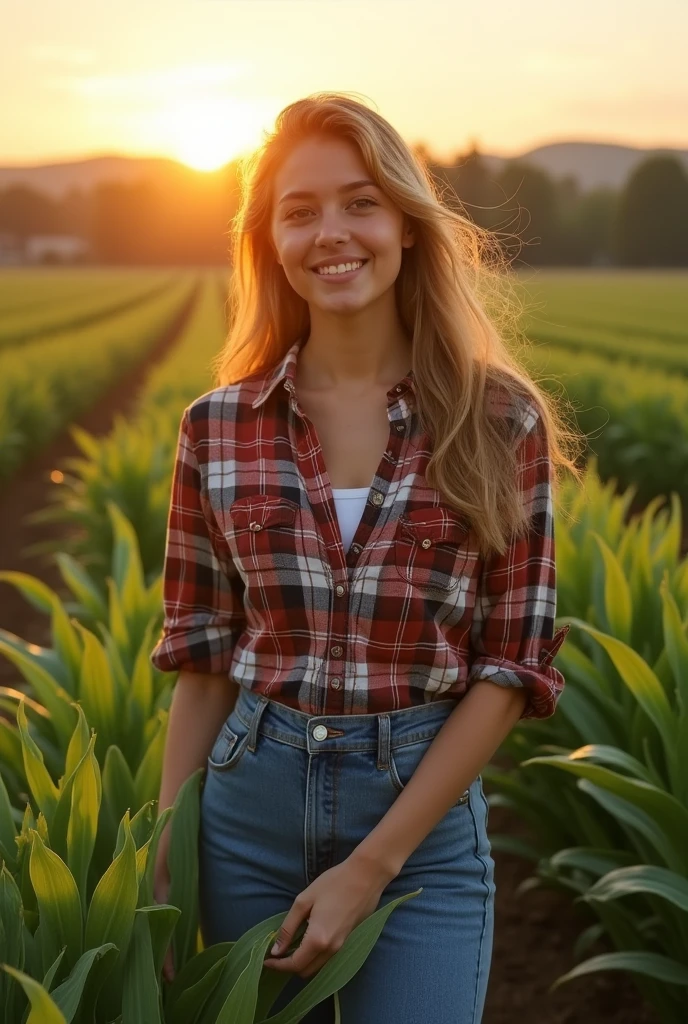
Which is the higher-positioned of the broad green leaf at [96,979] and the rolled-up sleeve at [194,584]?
the rolled-up sleeve at [194,584]

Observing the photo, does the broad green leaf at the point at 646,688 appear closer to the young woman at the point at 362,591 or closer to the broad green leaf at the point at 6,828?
the young woman at the point at 362,591

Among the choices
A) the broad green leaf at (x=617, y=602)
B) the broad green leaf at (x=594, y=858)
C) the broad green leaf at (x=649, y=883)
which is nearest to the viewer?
the broad green leaf at (x=649, y=883)

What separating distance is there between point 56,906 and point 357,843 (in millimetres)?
414

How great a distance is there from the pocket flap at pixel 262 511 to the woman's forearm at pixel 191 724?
30 cm

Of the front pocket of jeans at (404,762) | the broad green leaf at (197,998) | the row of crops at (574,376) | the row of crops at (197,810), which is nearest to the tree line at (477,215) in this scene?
the row of crops at (574,376)

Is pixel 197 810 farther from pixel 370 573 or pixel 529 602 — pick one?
pixel 529 602

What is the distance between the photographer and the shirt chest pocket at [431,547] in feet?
4.94

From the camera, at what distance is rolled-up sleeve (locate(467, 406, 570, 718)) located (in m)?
1.53

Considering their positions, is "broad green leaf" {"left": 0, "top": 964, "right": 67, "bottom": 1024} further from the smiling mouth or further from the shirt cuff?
the smiling mouth

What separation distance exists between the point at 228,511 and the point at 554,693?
21.7 inches

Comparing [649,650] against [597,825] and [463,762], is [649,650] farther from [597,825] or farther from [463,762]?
[463,762]

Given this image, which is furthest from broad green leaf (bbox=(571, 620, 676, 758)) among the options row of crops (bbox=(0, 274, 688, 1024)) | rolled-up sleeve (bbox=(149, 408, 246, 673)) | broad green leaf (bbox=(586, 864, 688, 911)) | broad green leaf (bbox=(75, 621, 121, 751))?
broad green leaf (bbox=(75, 621, 121, 751))

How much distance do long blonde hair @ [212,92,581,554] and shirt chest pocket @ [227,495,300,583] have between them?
218 mm

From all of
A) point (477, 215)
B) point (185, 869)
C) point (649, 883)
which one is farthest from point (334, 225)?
point (477, 215)
